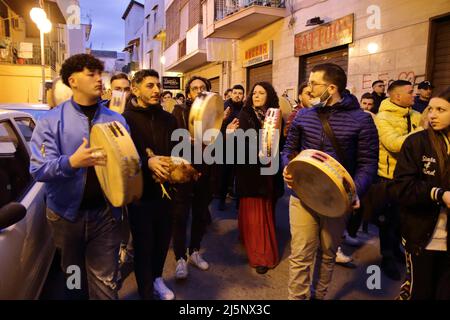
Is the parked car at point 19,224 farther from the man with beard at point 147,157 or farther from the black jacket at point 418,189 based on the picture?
the black jacket at point 418,189

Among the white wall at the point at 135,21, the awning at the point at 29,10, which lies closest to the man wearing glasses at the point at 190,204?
the awning at the point at 29,10

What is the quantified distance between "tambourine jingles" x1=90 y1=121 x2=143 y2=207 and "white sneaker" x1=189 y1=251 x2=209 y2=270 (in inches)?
80.5

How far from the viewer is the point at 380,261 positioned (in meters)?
4.46

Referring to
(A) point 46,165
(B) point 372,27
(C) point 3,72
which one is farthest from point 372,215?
(C) point 3,72

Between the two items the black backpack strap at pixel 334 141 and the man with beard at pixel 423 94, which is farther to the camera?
the man with beard at pixel 423 94

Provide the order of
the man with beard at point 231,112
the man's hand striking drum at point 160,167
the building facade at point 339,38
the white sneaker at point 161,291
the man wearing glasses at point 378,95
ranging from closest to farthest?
the man's hand striking drum at point 160,167, the white sneaker at point 161,291, the man with beard at point 231,112, the man wearing glasses at point 378,95, the building facade at point 339,38

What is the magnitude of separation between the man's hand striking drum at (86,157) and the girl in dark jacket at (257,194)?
Result: 2.29 m

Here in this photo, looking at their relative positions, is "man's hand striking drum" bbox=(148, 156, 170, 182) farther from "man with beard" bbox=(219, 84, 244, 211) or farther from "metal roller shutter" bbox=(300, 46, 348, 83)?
"metal roller shutter" bbox=(300, 46, 348, 83)

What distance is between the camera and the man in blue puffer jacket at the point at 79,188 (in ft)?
7.90

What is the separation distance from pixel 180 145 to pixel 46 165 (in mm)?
1237

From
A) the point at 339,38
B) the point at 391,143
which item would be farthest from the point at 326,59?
the point at 391,143

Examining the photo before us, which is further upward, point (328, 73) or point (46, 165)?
point (328, 73)

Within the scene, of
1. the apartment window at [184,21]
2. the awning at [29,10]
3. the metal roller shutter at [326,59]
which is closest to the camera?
the metal roller shutter at [326,59]
